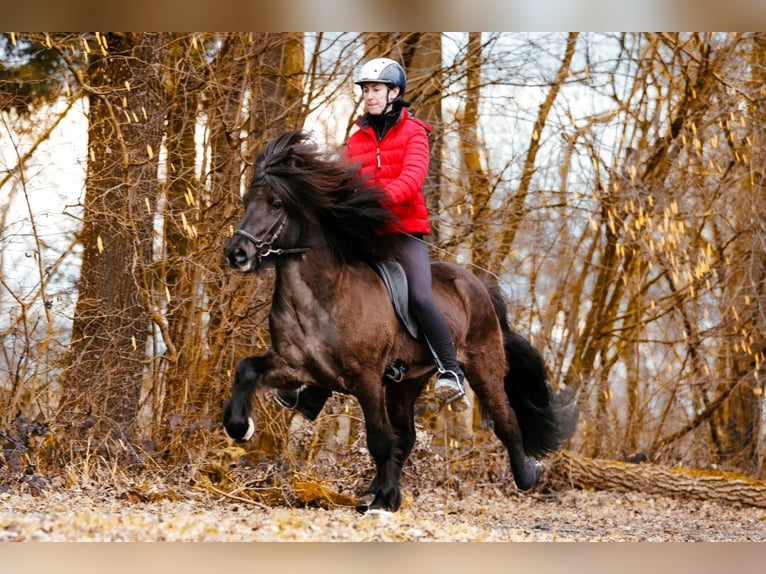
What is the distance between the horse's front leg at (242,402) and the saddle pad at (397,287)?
1025 mm

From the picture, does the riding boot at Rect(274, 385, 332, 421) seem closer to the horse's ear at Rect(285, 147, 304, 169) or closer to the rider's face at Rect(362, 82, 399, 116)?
the horse's ear at Rect(285, 147, 304, 169)

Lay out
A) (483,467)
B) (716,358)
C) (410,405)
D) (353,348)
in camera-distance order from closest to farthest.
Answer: (353,348) < (410,405) < (483,467) < (716,358)

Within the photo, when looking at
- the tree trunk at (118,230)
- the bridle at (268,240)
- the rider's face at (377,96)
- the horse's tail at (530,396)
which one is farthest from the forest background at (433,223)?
the horse's tail at (530,396)

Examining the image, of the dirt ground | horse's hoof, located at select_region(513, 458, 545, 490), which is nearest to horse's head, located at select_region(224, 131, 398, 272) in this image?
the dirt ground

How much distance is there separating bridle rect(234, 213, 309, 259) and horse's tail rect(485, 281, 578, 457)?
2.40 meters

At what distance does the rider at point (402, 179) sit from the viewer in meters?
7.33

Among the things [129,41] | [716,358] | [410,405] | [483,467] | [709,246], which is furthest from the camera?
[716,358]

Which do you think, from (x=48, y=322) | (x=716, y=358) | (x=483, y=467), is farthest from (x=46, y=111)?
(x=716, y=358)

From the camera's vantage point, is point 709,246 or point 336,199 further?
point 709,246

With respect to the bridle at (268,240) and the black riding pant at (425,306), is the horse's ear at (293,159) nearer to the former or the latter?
the bridle at (268,240)

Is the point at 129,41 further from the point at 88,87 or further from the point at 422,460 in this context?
A: the point at 422,460

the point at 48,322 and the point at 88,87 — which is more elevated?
the point at 88,87

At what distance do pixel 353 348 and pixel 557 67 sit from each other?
6.64m

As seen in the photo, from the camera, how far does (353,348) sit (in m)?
7.05
